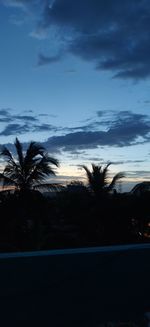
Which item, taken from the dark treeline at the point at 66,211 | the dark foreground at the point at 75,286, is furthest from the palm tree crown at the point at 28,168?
the dark foreground at the point at 75,286

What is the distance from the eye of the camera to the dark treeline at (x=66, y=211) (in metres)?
15.0

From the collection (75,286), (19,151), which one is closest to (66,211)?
(19,151)

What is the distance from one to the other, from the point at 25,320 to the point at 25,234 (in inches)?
450

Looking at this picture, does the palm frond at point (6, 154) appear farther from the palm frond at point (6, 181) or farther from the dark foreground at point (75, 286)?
the dark foreground at point (75, 286)

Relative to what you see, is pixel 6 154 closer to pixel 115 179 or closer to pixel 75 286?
pixel 115 179

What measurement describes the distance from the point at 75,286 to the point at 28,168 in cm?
1574

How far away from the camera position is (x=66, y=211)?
17.3 metres

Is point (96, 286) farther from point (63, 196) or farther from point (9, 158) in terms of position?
point (9, 158)

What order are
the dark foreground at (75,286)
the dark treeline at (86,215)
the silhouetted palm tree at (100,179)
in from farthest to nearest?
the silhouetted palm tree at (100,179) → the dark treeline at (86,215) → the dark foreground at (75,286)

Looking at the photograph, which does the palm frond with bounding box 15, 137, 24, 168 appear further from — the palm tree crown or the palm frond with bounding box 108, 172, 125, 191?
the palm frond with bounding box 108, 172, 125, 191

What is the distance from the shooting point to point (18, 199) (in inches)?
652

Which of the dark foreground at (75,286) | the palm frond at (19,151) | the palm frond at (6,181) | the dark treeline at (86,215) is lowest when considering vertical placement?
the dark foreground at (75,286)

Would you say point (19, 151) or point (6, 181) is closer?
point (6, 181)

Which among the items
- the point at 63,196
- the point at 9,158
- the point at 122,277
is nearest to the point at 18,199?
the point at 63,196
